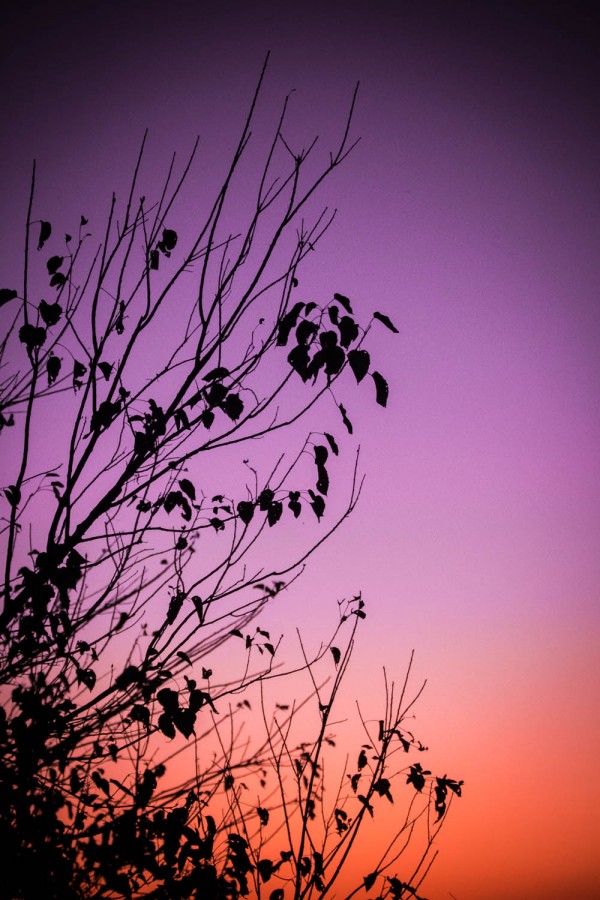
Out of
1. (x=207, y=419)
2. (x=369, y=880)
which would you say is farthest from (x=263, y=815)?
(x=207, y=419)

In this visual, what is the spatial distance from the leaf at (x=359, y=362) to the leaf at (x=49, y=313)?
1.44 meters

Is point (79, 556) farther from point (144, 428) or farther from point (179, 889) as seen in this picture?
point (179, 889)

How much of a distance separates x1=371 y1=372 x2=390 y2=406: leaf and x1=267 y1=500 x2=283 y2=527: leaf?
846 millimetres

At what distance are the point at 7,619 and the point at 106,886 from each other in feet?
4.56

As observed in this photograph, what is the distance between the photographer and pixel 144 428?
299 cm

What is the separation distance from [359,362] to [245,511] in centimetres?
106

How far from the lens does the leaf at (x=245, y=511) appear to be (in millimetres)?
3238

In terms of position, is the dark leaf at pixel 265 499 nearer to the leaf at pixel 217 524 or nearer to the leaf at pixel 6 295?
the leaf at pixel 217 524

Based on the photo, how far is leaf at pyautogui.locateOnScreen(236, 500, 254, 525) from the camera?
324cm

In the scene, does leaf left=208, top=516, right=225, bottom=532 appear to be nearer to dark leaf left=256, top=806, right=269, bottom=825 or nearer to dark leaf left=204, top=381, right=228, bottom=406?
dark leaf left=204, top=381, right=228, bottom=406

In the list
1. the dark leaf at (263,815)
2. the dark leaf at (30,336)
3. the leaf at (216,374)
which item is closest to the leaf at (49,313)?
the dark leaf at (30,336)

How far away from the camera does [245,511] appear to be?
3258 mm

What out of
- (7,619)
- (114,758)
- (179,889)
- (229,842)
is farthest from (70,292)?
(229,842)

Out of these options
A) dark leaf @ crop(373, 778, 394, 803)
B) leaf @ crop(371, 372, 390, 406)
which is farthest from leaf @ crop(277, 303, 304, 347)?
dark leaf @ crop(373, 778, 394, 803)
